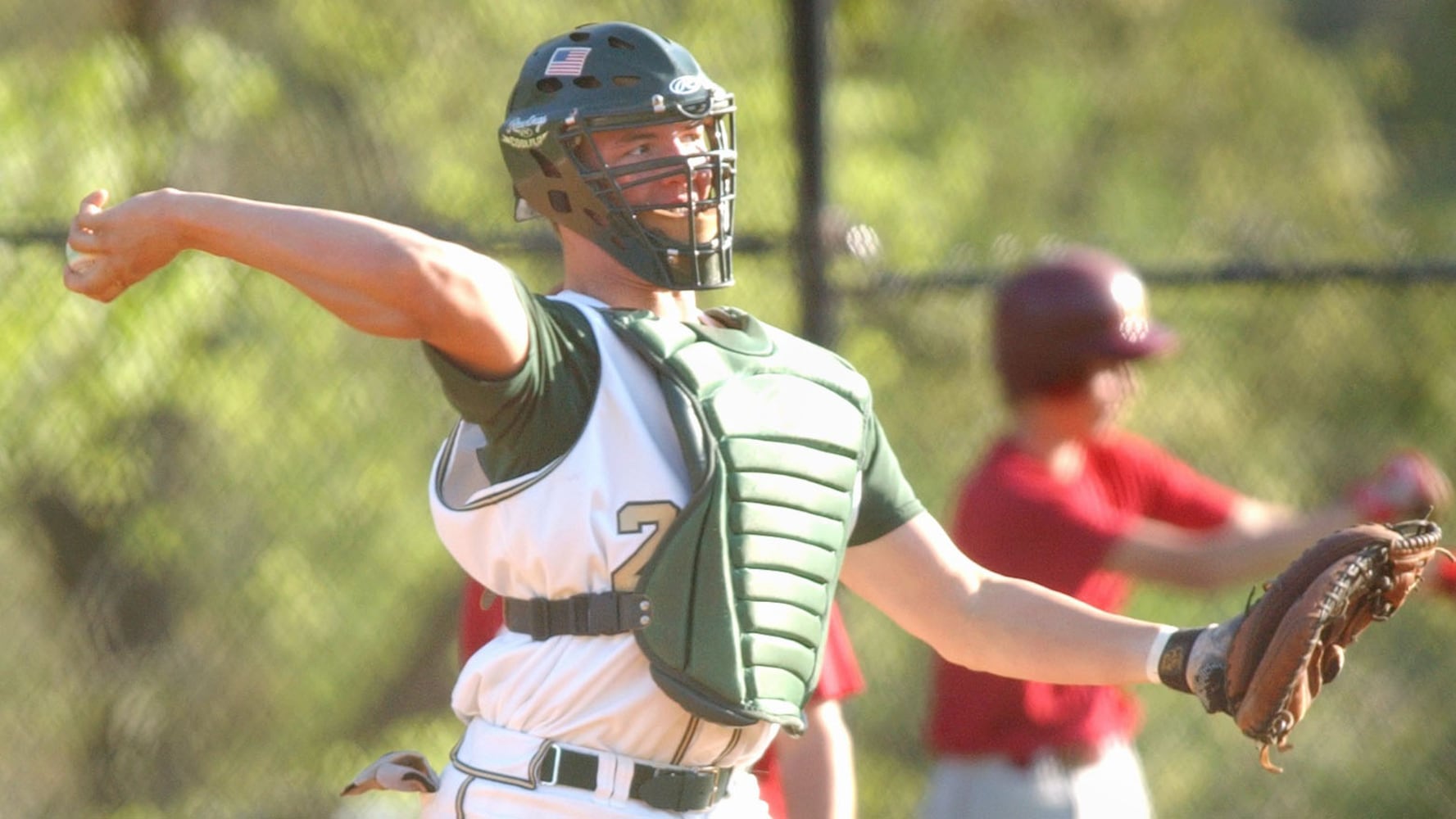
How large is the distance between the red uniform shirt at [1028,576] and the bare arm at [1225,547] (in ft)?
0.21

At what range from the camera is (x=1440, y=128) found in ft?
31.1

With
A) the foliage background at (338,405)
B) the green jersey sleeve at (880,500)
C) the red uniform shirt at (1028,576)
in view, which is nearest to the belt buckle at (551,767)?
the green jersey sleeve at (880,500)

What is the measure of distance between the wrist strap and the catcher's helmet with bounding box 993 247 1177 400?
6.16 feet

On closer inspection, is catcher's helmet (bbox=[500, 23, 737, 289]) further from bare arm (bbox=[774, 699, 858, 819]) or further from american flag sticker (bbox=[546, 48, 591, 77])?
bare arm (bbox=[774, 699, 858, 819])

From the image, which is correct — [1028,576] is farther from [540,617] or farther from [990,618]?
[540,617]

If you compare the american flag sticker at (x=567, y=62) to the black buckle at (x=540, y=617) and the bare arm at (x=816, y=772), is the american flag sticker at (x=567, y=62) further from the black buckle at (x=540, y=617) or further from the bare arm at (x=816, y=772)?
the bare arm at (x=816, y=772)

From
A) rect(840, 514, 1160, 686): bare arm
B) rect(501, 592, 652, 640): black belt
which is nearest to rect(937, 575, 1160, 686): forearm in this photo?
rect(840, 514, 1160, 686): bare arm

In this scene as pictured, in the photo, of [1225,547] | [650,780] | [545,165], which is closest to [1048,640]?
[650,780]

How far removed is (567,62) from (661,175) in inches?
8.1

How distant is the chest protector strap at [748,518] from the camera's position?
2.44m

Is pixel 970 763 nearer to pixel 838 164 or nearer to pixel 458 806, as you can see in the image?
pixel 458 806

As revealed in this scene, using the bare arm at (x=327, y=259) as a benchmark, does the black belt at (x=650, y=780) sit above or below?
below

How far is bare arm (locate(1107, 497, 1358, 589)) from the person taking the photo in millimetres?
4164

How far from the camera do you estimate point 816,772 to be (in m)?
3.29
